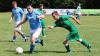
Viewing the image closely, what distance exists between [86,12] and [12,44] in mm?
35541

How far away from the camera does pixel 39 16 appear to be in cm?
1419

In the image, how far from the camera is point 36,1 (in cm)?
6381

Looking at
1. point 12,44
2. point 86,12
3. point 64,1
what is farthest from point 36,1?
point 12,44

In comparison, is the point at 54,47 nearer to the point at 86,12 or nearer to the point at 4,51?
the point at 4,51

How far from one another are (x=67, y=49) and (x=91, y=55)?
3.89ft

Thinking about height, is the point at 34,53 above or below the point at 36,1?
above

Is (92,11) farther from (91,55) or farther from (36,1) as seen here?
(91,55)

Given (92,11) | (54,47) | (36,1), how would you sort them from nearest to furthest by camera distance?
(54,47) < (92,11) < (36,1)

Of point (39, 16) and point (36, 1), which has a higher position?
point (39, 16)

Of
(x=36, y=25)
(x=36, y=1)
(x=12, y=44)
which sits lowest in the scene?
(x=36, y=1)

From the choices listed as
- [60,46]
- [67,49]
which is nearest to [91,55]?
[67,49]

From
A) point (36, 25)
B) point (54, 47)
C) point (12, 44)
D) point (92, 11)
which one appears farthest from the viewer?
point (92, 11)

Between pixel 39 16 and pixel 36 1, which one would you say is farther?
pixel 36 1

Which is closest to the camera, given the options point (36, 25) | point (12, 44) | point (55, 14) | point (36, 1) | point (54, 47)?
point (55, 14)
